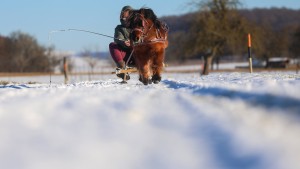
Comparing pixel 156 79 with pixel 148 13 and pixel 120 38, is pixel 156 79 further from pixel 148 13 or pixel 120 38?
pixel 120 38

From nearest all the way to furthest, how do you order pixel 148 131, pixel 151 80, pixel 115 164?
pixel 115 164
pixel 148 131
pixel 151 80

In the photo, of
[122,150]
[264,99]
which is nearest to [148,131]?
[122,150]

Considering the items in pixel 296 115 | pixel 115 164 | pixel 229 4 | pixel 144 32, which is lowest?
pixel 115 164

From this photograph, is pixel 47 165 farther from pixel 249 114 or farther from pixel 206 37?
pixel 206 37

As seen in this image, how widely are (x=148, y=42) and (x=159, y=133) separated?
6464 mm

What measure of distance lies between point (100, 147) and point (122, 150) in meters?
0.15

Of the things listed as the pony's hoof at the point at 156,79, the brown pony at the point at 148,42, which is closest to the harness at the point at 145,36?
the brown pony at the point at 148,42

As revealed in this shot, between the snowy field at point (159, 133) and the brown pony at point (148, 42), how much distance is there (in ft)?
17.8

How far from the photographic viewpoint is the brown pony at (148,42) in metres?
9.59

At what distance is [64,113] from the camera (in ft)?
12.9

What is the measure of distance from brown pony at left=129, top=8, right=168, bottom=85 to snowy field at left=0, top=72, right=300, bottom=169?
543cm

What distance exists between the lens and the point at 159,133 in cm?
335

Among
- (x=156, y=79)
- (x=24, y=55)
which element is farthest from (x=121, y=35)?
(x=24, y=55)

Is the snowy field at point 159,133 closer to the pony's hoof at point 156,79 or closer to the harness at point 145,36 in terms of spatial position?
the harness at point 145,36
